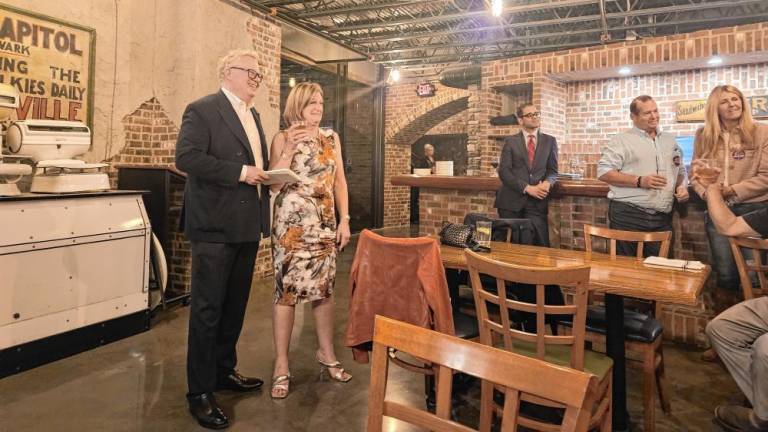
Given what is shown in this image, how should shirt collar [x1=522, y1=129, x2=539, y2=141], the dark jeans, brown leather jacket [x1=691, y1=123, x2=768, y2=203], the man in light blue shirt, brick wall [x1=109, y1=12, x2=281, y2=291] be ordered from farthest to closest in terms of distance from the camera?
1. brick wall [x1=109, y1=12, x2=281, y2=291]
2. shirt collar [x1=522, y1=129, x2=539, y2=141]
3. the man in light blue shirt
4. the dark jeans
5. brown leather jacket [x1=691, y1=123, x2=768, y2=203]

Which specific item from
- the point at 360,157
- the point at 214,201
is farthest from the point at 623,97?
the point at 214,201

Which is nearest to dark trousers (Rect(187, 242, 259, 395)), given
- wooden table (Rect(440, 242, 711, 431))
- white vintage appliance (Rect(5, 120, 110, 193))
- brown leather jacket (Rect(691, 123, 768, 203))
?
wooden table (Rect(440, 242, 711, 431))

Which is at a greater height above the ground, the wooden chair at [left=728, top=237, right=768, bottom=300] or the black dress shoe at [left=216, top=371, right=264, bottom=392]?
the wooden chair at [left=728, top=237, right=768, bottom=300]

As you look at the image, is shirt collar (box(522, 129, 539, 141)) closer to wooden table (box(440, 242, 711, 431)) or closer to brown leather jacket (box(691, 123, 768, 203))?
brown leather jacket (box(691, 123, 768, 203))

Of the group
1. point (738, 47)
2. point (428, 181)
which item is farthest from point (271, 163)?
point (738, 47)

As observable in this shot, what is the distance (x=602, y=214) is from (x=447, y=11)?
440cm

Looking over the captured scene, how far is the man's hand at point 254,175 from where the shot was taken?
2.25 metres

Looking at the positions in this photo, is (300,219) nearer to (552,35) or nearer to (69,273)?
(69,273)

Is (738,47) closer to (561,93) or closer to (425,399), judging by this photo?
(561,93)

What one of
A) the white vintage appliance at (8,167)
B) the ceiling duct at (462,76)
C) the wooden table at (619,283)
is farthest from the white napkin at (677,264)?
the ceiling duct at (462,76)

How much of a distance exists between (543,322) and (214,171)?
1.47 m

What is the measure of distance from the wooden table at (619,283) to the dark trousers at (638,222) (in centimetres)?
76

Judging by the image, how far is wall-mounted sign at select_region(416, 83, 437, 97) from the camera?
9.93m

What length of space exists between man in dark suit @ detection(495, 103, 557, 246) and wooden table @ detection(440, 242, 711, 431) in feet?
3.93
